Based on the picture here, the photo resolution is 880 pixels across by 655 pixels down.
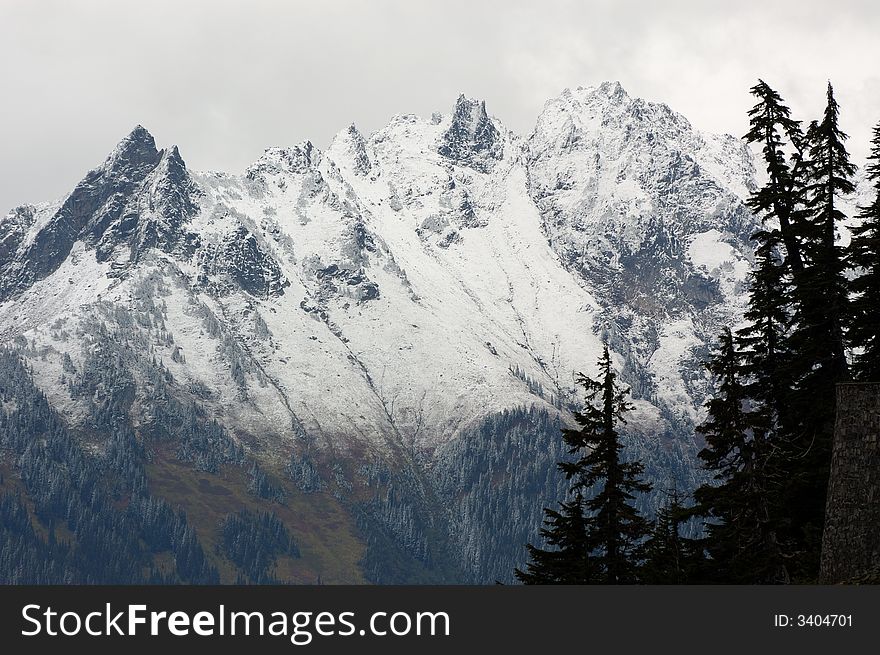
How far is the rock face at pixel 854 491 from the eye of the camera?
93.5 feet

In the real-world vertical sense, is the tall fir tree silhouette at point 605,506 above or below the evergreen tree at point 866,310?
below

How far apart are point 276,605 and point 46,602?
17.9ft

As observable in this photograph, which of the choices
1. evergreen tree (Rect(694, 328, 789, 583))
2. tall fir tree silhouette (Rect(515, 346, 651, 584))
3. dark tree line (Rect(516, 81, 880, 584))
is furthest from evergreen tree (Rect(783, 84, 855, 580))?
tall fir tree silhouette (Rect(515, 346, 651, 584))

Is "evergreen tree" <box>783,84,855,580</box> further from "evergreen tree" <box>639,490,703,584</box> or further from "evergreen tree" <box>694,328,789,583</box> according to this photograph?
"evergreen tree" <box>639,490,703,584</box>

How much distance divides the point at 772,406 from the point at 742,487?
39.3ft

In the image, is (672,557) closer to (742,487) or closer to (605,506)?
(605,506)

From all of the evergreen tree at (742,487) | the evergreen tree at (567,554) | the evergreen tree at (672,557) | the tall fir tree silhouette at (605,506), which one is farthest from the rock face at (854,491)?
the evergreen tree at (567,554)

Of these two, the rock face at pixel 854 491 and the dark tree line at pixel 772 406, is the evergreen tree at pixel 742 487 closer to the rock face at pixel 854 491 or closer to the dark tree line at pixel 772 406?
the dark tree line at pixel 772 406

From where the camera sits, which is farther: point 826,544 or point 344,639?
point 826,544

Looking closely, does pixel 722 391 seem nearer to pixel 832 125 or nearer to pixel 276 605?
pixel 832 125

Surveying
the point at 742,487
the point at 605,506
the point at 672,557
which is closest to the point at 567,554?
the point at 605,506

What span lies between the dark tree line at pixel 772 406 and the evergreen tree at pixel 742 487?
88mm

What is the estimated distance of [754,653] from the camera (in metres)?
24.7

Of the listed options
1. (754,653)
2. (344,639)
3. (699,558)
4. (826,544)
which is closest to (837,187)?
(699,558)
